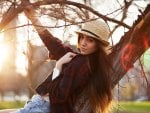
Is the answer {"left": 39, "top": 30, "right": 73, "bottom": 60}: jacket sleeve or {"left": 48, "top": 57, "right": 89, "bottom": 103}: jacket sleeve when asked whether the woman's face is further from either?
{"left": 39, "top": 30, "right": 73, "bottom": 60}: jacket sleeve

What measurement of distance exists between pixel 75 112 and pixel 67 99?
193 mm

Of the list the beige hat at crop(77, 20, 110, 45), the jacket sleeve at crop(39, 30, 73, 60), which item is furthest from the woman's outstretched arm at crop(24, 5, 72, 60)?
the beige hat at crop(77, 20, 110, 45)

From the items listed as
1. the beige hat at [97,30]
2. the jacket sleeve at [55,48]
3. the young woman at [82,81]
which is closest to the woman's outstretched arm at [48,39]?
the jacket sleeve at [55,48]

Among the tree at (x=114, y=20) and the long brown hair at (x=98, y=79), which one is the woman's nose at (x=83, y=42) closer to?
the long brown hair at (x=98, y=79)

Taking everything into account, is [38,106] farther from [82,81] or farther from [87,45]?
[87,45]

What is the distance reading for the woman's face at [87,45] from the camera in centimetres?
393

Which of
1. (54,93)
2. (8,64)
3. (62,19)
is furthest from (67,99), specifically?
(8,64)

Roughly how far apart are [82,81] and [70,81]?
11cm

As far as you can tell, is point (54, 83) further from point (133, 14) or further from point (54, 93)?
point (133, 14)

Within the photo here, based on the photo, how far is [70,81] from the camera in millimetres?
3809

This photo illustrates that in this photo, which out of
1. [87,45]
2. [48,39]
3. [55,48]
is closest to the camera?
[87,45]

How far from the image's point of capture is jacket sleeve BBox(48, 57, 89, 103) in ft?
12.5

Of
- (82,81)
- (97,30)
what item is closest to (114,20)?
(97,30)

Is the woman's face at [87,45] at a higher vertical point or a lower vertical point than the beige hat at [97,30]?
lower
